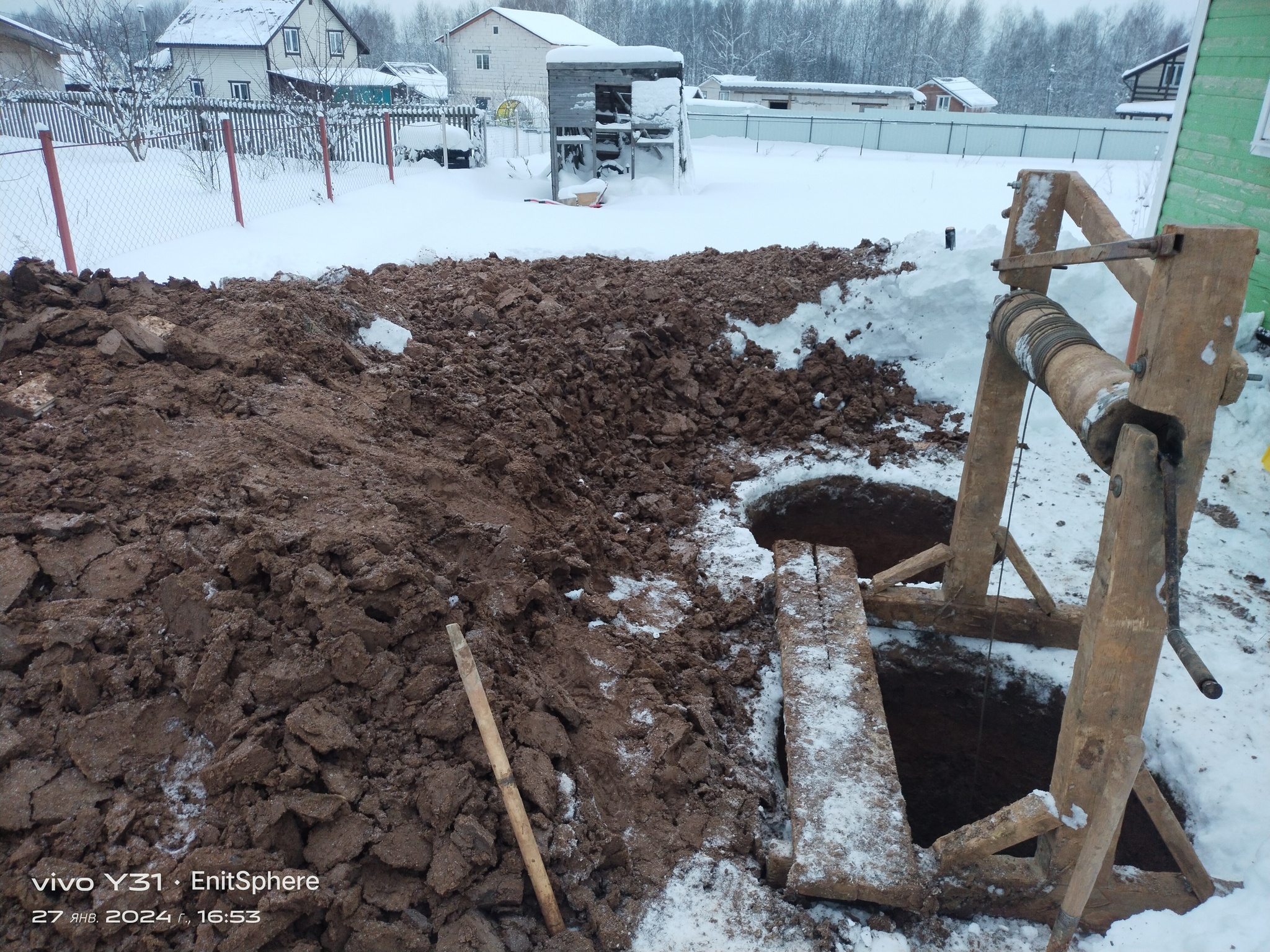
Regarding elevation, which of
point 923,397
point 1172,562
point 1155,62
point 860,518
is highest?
point 1155,62

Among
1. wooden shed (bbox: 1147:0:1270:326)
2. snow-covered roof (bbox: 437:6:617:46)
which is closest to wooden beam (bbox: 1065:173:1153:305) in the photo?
wooden shed (bbox: 1147:0:1270:326)

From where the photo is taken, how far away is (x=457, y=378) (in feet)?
19.1

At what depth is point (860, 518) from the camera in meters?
6.71

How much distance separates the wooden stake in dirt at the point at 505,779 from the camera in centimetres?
269

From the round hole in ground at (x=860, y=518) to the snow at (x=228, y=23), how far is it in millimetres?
36341

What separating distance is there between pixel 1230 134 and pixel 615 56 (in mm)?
9435

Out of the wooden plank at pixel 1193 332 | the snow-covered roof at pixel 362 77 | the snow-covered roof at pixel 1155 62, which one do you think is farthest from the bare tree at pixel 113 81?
the snow-covered roof at pixel 1155 62

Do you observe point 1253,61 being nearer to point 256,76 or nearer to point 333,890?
point 333,890

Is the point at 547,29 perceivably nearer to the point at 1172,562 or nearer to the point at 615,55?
the point at 615,55

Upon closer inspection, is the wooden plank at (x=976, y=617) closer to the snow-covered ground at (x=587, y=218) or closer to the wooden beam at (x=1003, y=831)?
the wooden beam at (x=1003, y=831)

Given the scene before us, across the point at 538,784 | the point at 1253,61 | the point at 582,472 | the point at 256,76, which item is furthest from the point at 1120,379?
the point at 256,76

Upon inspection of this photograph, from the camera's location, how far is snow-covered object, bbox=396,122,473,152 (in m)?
16.7

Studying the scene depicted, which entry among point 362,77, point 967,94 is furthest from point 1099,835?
point 967,94

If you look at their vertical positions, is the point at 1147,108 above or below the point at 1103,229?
above
